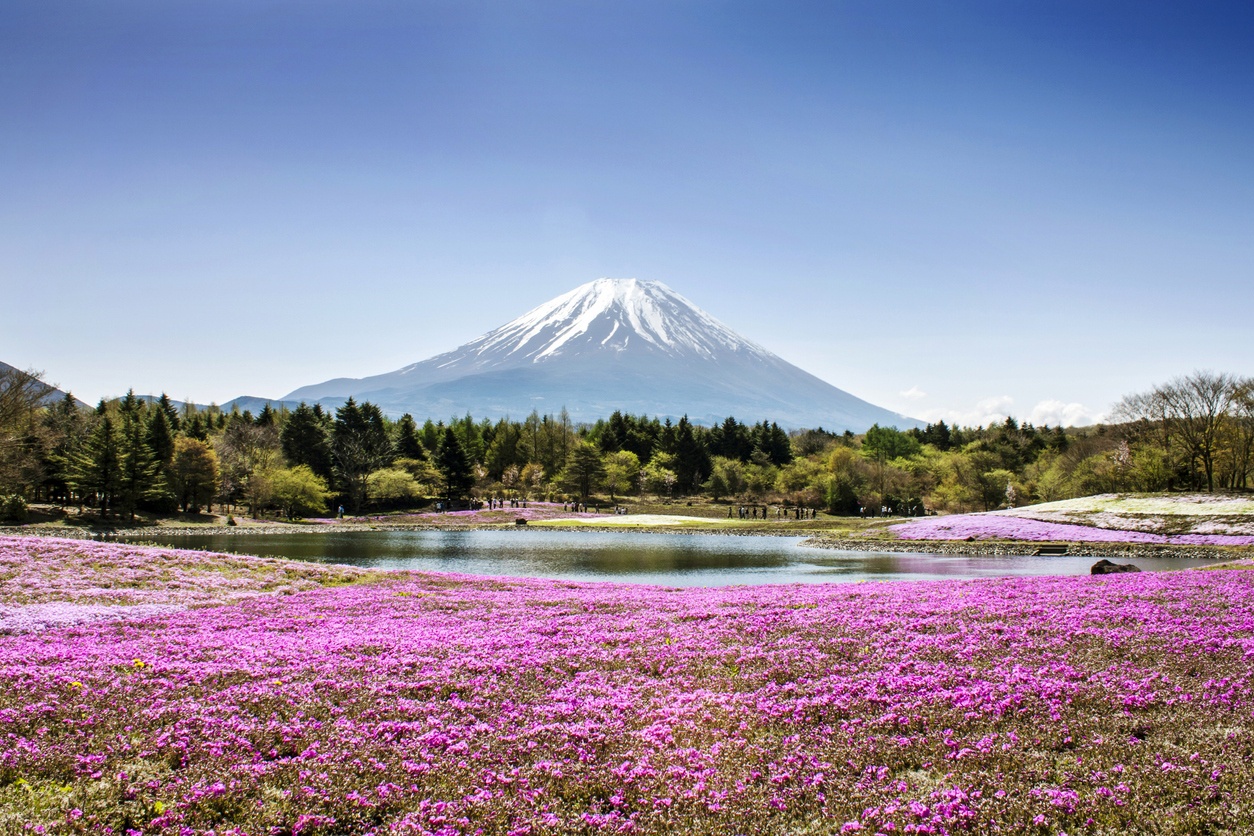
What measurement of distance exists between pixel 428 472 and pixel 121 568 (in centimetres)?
7771

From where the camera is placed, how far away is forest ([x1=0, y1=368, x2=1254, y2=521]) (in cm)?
6775

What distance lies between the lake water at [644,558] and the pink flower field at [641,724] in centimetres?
1855

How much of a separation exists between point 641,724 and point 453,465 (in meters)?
98.5

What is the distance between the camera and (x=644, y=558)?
45094 mm

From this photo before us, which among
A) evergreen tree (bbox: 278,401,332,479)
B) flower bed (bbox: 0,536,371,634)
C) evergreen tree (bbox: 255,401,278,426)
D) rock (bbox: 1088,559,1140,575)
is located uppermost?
evergreen tree (bbox: 255,401,278,426)

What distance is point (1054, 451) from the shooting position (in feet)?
349

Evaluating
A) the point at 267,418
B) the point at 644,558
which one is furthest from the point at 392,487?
the point at 644,558

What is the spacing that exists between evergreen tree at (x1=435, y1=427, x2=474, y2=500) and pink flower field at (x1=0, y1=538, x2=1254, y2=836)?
294 feet

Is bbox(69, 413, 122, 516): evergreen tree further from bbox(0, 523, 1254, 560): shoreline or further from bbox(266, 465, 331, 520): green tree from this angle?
bbox(266, 465, 331, 520): green tree

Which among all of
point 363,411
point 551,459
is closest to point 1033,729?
point 363,411

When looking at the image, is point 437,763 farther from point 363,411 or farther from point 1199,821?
point 363,411

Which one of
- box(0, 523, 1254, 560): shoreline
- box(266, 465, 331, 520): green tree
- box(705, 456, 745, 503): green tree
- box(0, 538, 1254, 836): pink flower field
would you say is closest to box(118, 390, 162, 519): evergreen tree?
box(0, 523, 1254, 560): shoreline

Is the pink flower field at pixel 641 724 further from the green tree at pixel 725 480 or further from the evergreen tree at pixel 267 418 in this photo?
the evergreen tree at pixel 267 418

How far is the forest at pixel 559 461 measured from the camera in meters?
67.8
